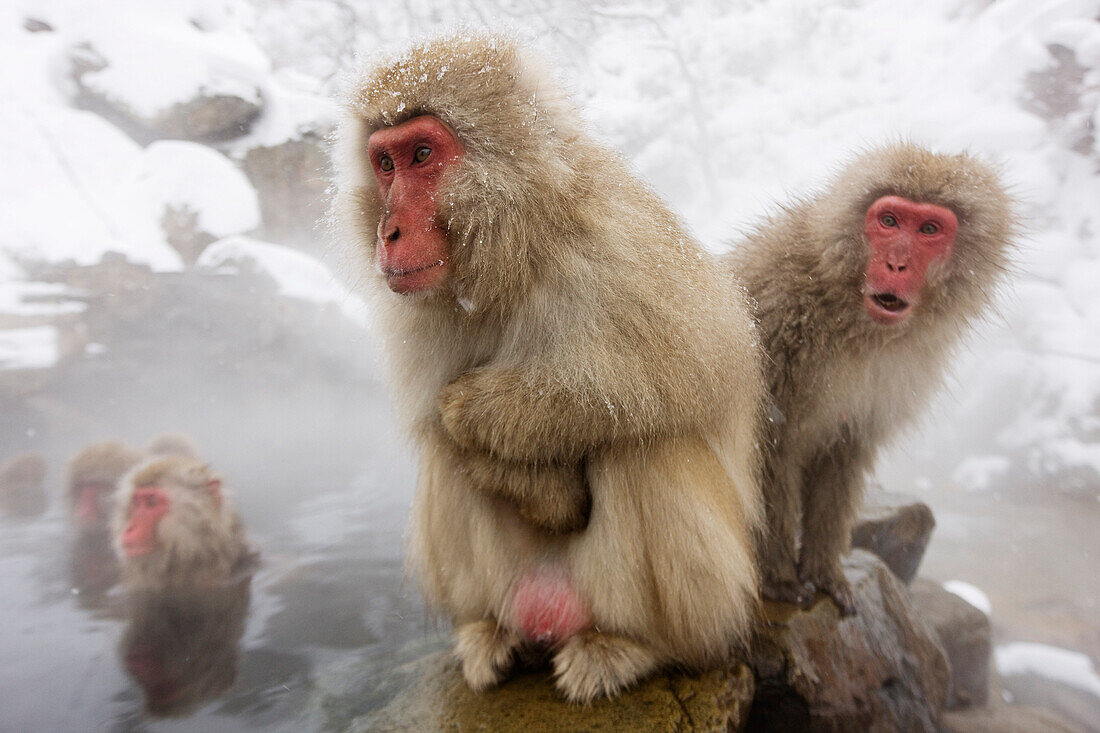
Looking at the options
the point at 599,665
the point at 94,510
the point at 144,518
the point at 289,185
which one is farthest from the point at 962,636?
the point at 289,185

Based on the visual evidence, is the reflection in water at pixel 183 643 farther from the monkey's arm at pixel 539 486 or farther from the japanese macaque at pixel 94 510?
the monkey's arm at pixel 539 486

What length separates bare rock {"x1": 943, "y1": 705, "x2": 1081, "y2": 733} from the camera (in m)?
2.12

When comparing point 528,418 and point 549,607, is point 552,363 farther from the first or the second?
point 549,607

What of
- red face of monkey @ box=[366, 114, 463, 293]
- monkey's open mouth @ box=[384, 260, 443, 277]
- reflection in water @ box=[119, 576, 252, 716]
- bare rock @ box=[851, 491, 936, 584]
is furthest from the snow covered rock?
bare rock @ box=[851, 491, 936, 584]

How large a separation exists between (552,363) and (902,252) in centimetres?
104

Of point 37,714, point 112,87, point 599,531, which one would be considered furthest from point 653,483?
point 112,87

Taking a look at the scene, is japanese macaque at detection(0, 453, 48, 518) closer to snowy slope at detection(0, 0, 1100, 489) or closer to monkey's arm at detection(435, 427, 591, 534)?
snowy slope at detection(0, 0, 1100, 489)

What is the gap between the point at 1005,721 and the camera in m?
2.25

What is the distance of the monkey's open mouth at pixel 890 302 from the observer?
1.63 meters

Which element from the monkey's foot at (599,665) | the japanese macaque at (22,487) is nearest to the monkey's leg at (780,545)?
the monkey's foot at (599,665)

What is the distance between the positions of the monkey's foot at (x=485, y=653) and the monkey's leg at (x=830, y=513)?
983mm

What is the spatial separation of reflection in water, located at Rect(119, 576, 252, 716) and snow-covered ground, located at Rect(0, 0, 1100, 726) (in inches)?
39.6

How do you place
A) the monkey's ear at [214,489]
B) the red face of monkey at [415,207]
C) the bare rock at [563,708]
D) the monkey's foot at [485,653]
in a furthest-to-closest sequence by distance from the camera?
the monkey's ear at [214,489] → the monkey's foot at [485,653] → the bare rock at [563,708] → the red face of monkey at [415,207]

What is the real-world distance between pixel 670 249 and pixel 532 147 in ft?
1.23
